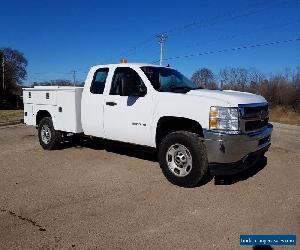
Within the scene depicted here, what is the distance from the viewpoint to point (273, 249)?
13.2 feet

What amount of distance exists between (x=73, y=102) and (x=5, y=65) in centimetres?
7378

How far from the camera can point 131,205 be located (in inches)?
210

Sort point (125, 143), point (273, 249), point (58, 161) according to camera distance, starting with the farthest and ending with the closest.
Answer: point (58, 161)
point (125, 143)
point (273, 249)

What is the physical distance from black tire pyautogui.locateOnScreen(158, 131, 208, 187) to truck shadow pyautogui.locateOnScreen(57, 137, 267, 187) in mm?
292

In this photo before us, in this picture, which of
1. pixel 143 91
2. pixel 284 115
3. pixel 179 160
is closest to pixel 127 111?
pixel 143 91

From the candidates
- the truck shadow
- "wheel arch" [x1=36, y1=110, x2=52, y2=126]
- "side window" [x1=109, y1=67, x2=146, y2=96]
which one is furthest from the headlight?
"wheel arch" [x1=36, y1=110, x2=52, y2=126]

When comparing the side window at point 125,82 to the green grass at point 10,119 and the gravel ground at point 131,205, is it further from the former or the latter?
the green grass at point 10,119

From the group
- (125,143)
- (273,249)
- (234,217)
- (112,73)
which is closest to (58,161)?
(125,143)

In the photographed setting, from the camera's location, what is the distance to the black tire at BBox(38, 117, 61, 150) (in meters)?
9.05

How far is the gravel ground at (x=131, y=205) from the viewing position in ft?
13.9

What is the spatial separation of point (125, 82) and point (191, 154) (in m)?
2.00

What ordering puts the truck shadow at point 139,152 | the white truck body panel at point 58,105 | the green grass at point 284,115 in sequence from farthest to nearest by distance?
the green grass at point 284,115
the white truck body panel at point 58,105
the truck shadow at point 139,152

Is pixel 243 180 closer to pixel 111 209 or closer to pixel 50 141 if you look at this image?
pixel 111 209

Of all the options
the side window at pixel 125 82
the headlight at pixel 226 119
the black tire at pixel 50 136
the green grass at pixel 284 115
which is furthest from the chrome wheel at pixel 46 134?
the green grass at pixel 284 115
